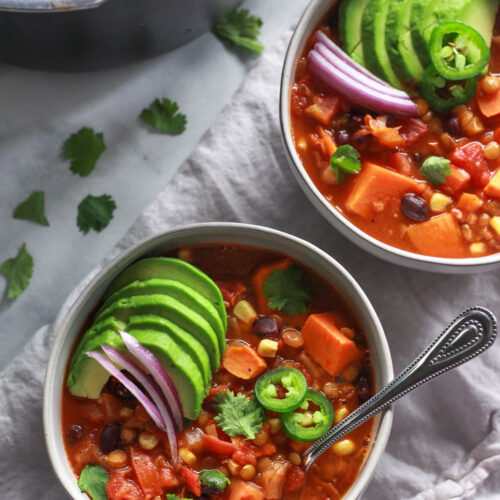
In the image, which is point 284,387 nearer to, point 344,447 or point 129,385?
point 344,447

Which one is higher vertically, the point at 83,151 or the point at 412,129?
the point at 412,129

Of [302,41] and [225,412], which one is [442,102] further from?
[225,412]

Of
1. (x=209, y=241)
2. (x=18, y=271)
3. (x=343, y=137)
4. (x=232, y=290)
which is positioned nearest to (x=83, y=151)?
(x=18, y=271)

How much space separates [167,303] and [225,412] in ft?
1.77

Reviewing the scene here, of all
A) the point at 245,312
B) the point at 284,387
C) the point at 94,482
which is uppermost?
the point at 245,312

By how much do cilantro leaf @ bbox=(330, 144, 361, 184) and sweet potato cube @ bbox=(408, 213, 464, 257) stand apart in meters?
0.36

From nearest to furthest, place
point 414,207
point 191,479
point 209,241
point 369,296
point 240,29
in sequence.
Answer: point 191,479 < point 414,207 < point 209,241 < point 369,296 < point 240,29

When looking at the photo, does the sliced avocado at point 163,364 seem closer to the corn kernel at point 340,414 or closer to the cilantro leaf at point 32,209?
the corn kernel at point 340,414

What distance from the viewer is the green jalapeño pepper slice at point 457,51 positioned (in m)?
3.32

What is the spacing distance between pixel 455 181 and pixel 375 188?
0.35 meters

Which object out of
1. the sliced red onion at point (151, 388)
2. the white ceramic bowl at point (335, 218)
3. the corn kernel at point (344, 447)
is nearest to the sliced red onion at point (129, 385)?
the sliced red onion at point (151, 388)

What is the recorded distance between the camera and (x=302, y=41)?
11.4ft

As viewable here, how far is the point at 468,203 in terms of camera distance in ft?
11.3

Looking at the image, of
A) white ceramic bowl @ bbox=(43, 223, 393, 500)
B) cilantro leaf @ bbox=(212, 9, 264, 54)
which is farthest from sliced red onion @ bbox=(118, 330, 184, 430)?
cilantro leaf @ bbox=(212, 9, 264, 54)
